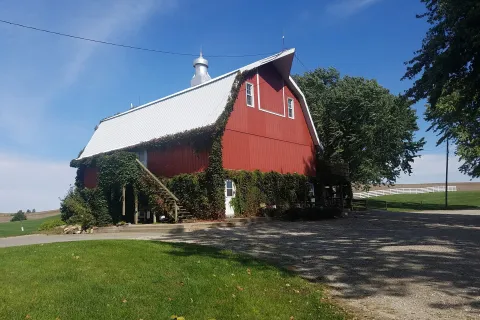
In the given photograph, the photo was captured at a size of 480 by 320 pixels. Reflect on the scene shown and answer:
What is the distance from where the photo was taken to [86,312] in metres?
4.81

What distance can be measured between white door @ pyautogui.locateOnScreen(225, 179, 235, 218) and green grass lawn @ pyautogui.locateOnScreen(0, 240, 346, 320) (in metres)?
11.6

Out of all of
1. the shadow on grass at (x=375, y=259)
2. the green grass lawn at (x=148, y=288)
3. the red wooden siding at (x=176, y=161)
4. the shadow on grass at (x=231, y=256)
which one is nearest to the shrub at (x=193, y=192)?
the red wooden siding at (x=176, y=161)

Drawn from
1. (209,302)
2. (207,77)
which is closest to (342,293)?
(209,302)

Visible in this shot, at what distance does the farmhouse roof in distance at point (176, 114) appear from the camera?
2127 cm

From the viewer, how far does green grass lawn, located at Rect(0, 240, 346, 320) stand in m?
4.95

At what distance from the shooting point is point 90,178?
28141mm

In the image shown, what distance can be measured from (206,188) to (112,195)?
6602mm

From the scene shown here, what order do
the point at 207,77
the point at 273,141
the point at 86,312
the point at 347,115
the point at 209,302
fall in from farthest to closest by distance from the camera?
the point at 347,115 → the point at 207,77 → the point at 273,141 → the point at 209,302 → the point at 86,312

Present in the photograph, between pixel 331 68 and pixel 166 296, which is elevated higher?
pixel 331 68

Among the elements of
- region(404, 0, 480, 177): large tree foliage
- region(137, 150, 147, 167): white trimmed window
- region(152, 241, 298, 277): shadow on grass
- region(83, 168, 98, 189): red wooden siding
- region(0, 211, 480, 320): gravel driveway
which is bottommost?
region(0, 211, 480, 320): gravel driveway

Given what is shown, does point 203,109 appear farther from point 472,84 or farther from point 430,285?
point 430,285

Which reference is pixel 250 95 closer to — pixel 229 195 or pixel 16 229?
pixel 229 195

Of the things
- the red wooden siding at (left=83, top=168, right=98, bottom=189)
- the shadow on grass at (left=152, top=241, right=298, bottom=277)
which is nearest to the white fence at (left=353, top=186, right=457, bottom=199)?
the red wooden siding at (left=83, top=168, right=98, bottom=189)

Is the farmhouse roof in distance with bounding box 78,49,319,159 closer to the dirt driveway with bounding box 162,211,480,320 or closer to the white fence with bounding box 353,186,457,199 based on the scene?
the dirt driveway with bounding box 162,211,480,320
